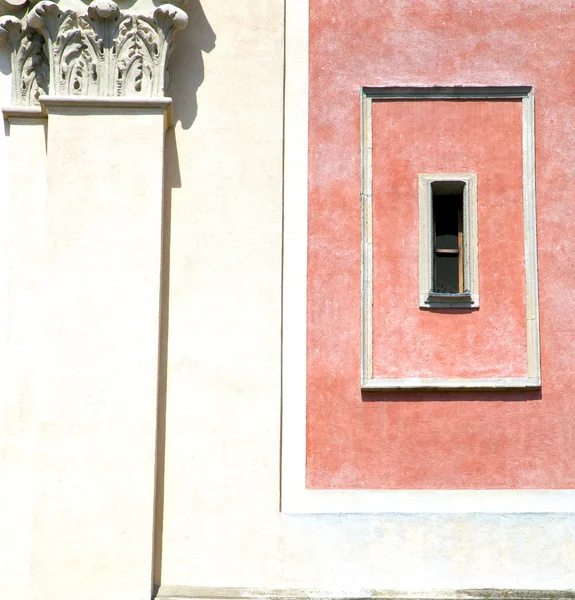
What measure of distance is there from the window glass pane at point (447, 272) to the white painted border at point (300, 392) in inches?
22.0

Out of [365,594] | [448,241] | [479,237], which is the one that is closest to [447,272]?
[448,241]

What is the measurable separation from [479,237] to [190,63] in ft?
7.81

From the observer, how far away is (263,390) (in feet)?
26.8

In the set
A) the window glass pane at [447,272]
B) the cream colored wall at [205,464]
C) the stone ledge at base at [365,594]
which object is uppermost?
the window glass pane at [447,272]

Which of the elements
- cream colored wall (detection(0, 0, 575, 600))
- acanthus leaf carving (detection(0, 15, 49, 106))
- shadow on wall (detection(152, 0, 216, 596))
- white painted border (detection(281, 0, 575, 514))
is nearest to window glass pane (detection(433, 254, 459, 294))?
white painted border (detection(281, 0, 575, 514))

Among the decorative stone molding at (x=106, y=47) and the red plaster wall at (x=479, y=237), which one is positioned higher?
the decorative stone molding at (x=106, y=47)

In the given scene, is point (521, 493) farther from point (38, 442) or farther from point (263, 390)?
point (38, 442)

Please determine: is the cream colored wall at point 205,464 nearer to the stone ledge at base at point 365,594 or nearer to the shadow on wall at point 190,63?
the stone ledge at base at point 365,594

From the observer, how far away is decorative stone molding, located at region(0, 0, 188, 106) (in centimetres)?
838

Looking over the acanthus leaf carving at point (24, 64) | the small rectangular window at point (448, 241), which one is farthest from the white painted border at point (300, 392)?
the acanthus leaf carving at point (24, 64)

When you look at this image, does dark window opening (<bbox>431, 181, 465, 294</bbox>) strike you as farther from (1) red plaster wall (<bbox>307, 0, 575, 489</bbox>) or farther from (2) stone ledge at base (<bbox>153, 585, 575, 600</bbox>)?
(2) stone ledge at base (<bbox>153, 585, 575, 600</bbox>)

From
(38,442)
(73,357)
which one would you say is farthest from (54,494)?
(73,357)

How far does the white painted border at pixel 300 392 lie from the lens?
8.09 metres

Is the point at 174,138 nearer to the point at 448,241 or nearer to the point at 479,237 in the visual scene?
the point at 448,241
